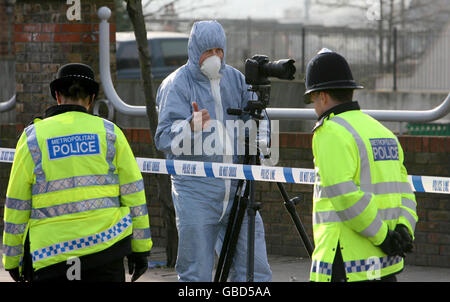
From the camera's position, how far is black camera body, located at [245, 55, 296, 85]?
6.36 metres

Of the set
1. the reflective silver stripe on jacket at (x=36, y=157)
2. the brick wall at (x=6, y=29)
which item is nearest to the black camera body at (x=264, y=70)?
the reflective silver stripe on jacket at (x=36, y=157)

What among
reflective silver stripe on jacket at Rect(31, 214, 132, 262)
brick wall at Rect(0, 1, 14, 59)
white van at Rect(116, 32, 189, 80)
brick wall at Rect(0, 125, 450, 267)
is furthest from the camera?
brick wall at Rect(0, 1, 14, 59)

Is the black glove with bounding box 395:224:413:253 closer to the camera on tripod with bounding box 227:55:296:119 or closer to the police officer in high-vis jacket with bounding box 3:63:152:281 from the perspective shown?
the police officer in high-vis jacket with bounding box 3:63:152:281

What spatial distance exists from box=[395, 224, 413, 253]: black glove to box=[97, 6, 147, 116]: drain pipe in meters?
5.21

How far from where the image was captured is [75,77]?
206 inches

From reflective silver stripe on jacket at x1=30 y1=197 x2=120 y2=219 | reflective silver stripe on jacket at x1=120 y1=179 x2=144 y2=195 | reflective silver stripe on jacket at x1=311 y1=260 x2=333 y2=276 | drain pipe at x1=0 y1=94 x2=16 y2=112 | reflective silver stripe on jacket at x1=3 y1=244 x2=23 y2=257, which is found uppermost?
reflective silver stripe on jacket at x1=120 y1=179 x2=144 y2=195

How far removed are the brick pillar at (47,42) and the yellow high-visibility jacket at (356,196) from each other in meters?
5.72

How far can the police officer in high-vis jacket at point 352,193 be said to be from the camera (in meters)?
4.48

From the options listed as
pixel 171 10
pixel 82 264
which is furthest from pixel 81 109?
pixel 171 10

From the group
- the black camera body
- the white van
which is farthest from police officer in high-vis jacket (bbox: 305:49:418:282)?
the white van

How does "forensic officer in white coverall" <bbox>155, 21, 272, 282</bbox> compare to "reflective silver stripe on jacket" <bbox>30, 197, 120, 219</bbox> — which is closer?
"reflective silver stripe on jacket" <bbox>30, 197, 120, 219</bbox>

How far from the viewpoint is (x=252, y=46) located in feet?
74.1

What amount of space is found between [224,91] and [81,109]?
5.24ft

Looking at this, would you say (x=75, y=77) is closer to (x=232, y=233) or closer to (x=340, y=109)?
(x=340, y=109)
